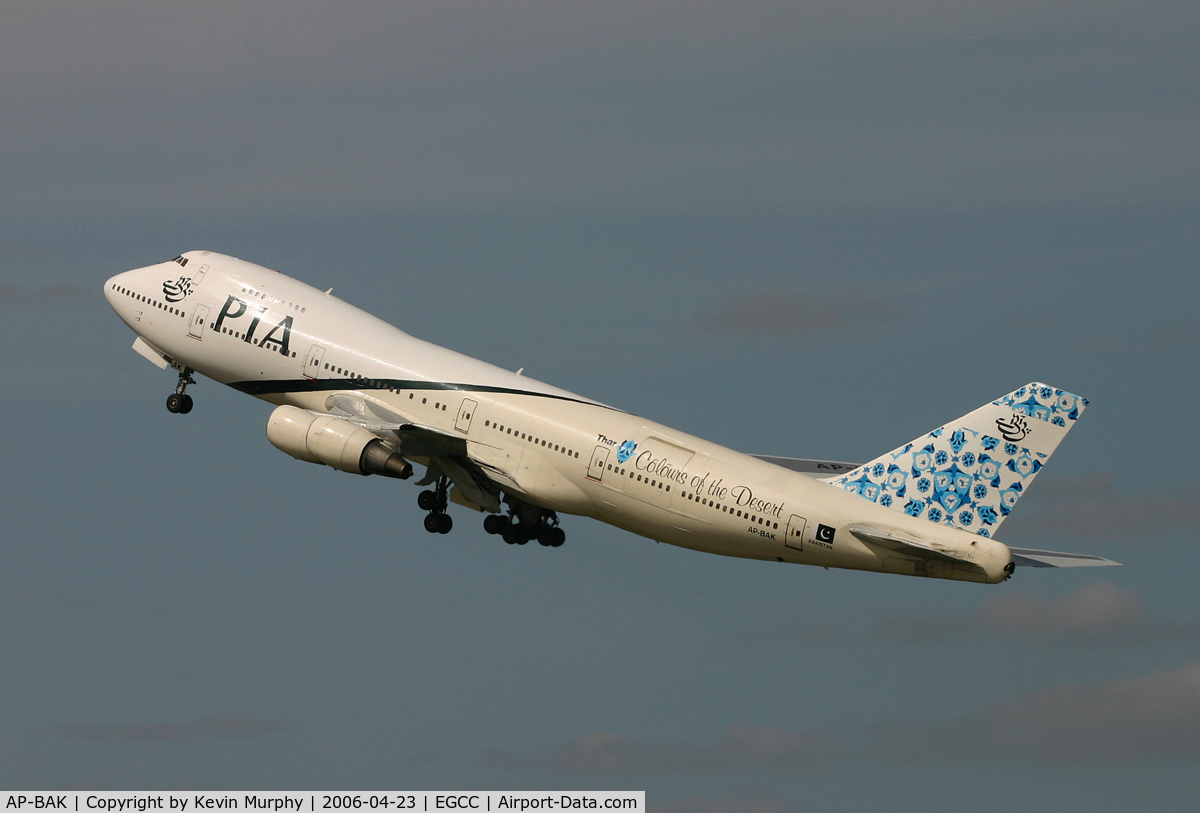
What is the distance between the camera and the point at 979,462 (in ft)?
171

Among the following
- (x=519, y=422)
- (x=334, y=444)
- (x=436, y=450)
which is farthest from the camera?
(x=436, y=450)

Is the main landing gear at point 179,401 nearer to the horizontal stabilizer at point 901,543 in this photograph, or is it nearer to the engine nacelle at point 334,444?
the engine nacelle at point 334,444

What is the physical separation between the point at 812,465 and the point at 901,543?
11.7 meters

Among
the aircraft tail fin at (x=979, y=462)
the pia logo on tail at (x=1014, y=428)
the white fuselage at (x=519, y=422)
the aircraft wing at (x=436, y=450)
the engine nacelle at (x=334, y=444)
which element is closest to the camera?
the aircraft tail fin at (x=979, y=462)

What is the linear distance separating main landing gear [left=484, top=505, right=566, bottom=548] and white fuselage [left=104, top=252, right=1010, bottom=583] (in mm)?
3129

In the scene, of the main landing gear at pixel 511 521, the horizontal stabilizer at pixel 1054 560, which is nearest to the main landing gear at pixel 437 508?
the main landing gear at pixel 511 521

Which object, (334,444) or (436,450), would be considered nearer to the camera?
(334,444)

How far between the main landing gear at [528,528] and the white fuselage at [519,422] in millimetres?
3129

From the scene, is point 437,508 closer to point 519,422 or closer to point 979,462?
point 519,422

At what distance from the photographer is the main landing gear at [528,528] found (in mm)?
61406

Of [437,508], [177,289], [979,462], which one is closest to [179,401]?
[177,289]

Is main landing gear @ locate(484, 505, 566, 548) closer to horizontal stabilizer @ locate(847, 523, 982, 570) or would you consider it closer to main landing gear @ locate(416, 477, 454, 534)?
main landing gear @ locate(416, 477, 454, 534)

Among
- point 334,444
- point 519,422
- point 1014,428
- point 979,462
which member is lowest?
point 979,462

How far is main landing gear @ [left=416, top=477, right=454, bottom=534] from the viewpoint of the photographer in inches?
2388
